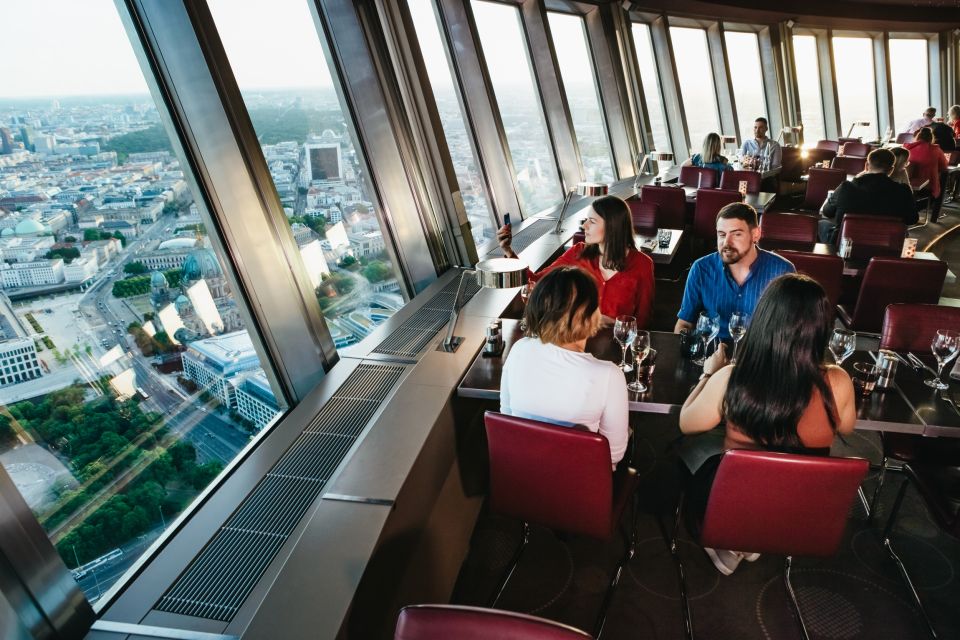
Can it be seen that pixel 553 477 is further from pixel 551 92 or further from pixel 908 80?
pixel 908 80

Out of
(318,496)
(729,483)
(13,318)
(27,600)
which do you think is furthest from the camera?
(318,496)

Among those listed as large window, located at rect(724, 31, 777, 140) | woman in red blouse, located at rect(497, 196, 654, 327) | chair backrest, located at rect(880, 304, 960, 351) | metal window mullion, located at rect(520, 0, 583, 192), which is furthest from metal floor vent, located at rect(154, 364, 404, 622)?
large window, located at rect(724, 31, 777, 140)

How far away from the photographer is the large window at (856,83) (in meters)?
14.1

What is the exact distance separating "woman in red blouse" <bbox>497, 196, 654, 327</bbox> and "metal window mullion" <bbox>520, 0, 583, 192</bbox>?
15.1 ft

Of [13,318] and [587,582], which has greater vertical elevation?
[13,318]

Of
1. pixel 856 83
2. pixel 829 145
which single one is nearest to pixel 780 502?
pixel 829 145

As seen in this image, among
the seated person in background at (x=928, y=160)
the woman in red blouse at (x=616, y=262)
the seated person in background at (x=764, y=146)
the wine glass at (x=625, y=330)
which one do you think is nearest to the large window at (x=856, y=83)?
the seated person in background at (x=928, y=160)

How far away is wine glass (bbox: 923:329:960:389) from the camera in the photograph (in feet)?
8.67

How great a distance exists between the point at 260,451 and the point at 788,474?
2240 millimetres

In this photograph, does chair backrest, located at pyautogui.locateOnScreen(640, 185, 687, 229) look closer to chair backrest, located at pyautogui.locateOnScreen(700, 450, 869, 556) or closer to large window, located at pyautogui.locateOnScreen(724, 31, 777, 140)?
chair backrest, located at pyautogui.locateOnScreen(700, 450, 869, 556)

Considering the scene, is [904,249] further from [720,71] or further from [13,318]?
[720,71]

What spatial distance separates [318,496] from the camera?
7.77 ft

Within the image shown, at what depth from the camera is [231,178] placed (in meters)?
2.78

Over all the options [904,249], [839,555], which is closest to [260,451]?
[839,555]
